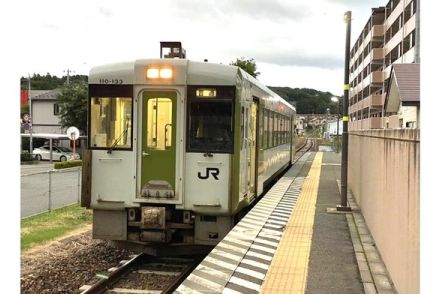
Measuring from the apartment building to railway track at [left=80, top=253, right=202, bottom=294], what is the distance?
35.5 metres

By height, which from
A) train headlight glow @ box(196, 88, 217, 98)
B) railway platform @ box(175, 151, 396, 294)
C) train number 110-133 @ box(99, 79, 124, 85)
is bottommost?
railway platform @ box(175, 151, 396, 294)

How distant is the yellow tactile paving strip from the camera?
6121 millimetres

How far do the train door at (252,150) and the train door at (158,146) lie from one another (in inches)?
76.2

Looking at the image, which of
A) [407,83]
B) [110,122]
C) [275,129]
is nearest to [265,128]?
[275,129]

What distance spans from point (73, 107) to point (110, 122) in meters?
39.1

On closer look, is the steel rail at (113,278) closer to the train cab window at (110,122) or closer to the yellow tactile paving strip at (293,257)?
the train cab window at (110,122)

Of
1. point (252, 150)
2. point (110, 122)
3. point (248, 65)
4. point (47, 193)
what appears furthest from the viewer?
point (248, 65)

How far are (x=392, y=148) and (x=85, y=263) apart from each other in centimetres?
567

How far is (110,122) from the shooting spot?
9008 mm

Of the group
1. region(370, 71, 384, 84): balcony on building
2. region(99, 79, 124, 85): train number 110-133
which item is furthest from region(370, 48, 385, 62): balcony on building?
region(99, 79, 124, 85): train number 110-133

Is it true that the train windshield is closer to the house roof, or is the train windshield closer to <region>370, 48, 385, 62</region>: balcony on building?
the house roof

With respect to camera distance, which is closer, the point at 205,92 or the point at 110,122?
the point at 205,92

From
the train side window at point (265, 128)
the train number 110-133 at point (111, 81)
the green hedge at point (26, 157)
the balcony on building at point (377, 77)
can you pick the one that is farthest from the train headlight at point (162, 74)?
the balcony on building at point (377, 77)

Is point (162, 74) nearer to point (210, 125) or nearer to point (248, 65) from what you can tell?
point (210, 125)
